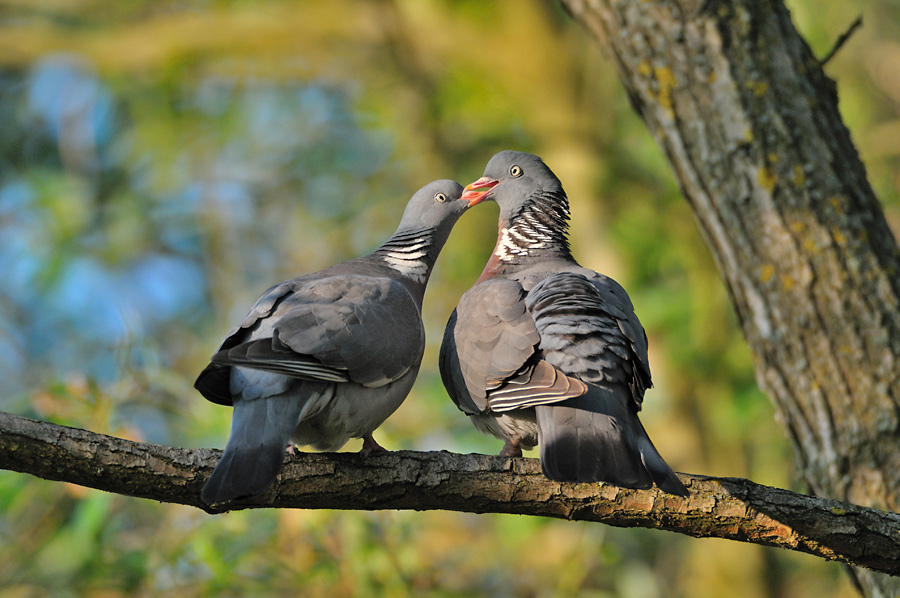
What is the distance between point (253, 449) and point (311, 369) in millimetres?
377

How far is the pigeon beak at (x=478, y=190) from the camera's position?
4441 millimetres

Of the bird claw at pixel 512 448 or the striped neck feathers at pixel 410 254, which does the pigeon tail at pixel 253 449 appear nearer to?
the bird claw at pixel 512 448

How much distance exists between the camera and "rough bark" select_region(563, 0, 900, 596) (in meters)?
3.36

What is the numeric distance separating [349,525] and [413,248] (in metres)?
1.63

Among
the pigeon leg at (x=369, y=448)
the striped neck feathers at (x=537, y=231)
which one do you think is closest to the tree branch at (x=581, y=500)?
the pigeon leg at (x=369, y=448)

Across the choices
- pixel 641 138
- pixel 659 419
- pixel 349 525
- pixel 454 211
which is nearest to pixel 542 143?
pixel 641 138

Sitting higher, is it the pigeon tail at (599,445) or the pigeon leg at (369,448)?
the pigeon tail at (599,445)

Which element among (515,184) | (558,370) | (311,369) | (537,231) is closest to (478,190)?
(515,184)

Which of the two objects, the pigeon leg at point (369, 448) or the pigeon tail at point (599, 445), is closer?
the pigeon tail at point (599, 445)

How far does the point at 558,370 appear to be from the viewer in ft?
9.76

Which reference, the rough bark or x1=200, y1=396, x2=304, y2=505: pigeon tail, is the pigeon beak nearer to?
the rough bark

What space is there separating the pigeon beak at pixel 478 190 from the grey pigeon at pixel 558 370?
1.98 feet

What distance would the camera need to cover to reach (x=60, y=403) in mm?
4254

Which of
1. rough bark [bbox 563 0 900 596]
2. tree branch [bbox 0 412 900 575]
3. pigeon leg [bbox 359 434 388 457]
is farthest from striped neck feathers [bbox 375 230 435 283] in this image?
tree branch [bbox 0 412 900 575]
